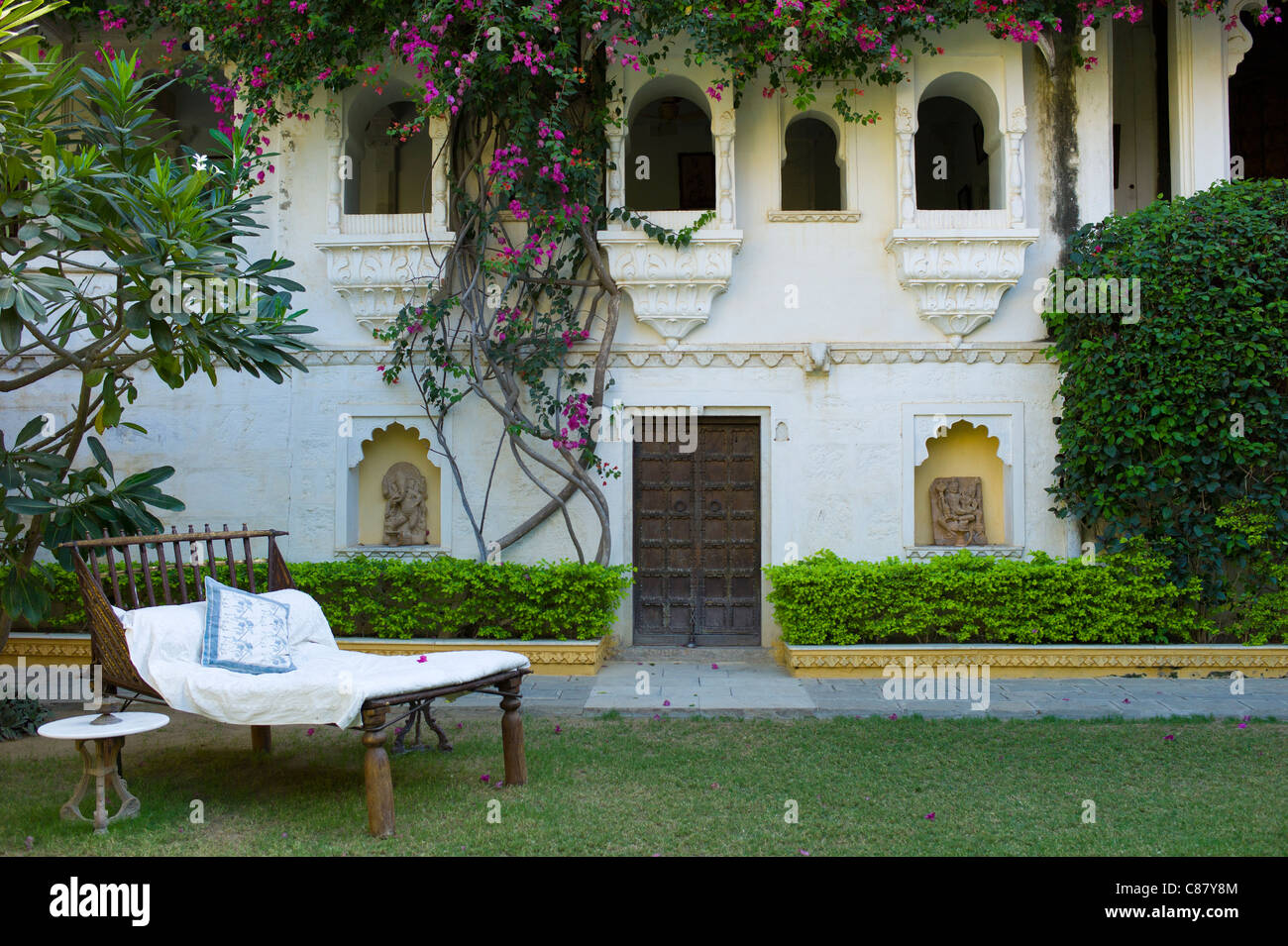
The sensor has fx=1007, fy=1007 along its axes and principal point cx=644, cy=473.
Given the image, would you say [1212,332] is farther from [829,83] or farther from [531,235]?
[531,235]

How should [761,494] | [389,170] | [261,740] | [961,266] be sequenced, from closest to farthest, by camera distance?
[261,740]
[961,266]
[761,494]
[389,170]

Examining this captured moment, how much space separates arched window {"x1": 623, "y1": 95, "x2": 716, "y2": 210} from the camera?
12719mm

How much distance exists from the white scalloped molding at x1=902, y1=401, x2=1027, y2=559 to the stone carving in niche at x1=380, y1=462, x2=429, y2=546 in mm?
4540

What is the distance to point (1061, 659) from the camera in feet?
27.6

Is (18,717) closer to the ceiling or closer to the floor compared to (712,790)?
closer to the ceiling

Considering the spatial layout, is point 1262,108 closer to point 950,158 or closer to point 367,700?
point 950,158

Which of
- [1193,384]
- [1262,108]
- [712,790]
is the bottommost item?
[712,790]

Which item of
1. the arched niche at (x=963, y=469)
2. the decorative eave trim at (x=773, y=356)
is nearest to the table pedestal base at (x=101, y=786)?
the decorative eave trim at (x=773, y=356)

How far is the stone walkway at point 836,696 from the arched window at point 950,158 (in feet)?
21.9

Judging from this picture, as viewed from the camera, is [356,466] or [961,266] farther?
[356,466]

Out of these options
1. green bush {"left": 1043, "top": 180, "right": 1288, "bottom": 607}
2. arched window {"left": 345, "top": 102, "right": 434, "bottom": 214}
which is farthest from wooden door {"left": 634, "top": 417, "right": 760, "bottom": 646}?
arched window {"left": 345, "top": 102, "right": 434, "bottom": 214}

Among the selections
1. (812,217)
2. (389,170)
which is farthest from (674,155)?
(812,217)

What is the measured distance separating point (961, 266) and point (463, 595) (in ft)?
17.3

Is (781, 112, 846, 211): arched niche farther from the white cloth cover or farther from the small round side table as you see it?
the small round side table
